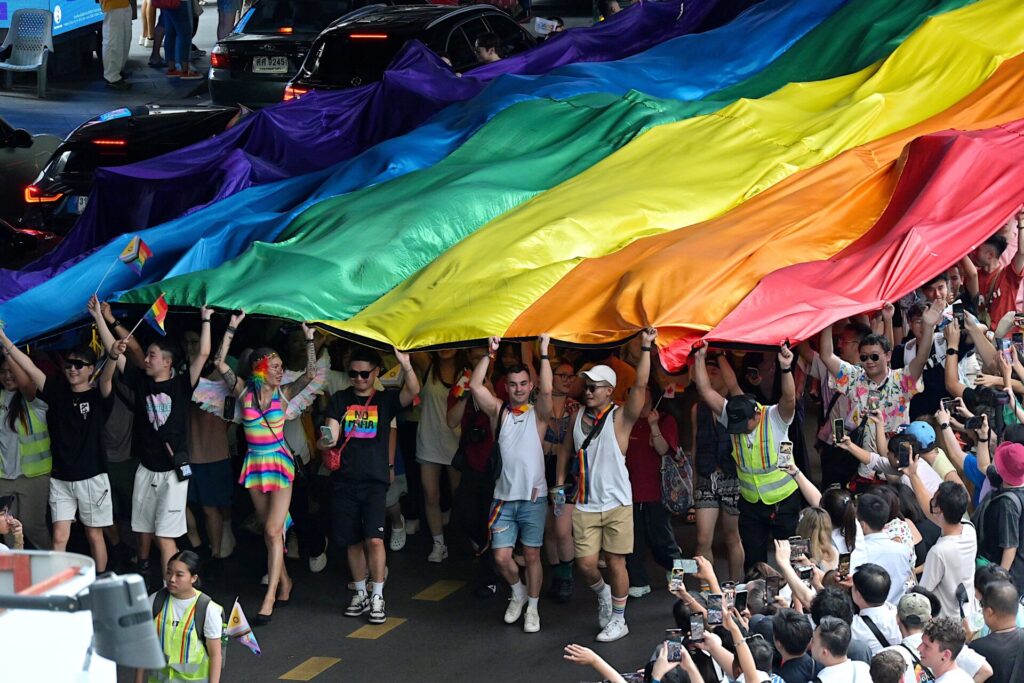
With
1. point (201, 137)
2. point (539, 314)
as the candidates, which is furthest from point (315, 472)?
point (201, 137)

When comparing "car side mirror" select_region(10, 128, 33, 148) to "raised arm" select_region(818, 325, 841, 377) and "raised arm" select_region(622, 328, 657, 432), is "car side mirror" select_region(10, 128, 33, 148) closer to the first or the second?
"raised arm" select_region(622, 328, 657, 432)

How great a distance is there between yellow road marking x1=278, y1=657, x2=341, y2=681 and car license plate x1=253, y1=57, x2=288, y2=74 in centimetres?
1021

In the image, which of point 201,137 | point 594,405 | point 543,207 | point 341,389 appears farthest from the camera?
point 201,137

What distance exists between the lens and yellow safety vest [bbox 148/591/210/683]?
25.6 ft

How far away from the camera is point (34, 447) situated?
33.4 ft

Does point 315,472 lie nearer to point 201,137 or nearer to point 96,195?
point 96,195

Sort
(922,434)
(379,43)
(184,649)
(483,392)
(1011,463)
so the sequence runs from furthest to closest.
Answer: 1. (379,43)
2. (483,392)
3. (922,434)
4. (1011,463)
5. (184,649)

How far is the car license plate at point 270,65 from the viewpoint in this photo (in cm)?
1806

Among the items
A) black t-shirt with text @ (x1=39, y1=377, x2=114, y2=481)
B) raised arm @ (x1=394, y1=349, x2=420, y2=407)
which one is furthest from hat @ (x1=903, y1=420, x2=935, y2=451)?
black t-shirt with text @ (x1=39, y1=377, x2=114, y2=481)

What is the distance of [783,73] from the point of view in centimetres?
1305

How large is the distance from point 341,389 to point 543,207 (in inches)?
80.0

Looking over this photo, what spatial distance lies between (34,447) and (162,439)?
0.92 metres

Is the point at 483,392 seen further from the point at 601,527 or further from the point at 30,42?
the point at 30,42

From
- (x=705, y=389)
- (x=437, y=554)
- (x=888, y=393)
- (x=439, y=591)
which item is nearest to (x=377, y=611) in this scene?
(x=439, y=591)
